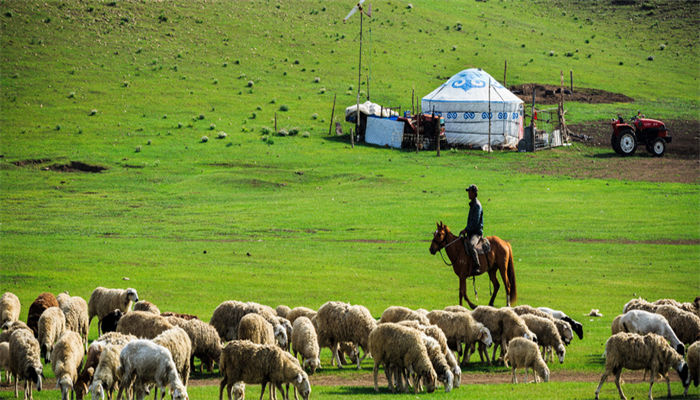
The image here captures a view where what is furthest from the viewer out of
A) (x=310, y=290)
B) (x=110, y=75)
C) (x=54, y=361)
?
(x=110, y=75)

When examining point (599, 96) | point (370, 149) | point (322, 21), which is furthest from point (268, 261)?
point (322, 21)

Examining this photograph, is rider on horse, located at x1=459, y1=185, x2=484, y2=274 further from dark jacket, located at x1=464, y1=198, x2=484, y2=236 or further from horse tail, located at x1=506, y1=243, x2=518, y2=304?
horse tail, located at x1=506, y1=243, x2=518, y2=304

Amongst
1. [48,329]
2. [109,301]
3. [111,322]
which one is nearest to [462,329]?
[111,322]

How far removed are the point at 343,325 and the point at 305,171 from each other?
32721mm

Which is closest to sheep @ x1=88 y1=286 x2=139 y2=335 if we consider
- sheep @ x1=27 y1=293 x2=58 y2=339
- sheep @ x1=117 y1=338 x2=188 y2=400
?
sheep @ x1=27 y1=293 x2=58 y2=339

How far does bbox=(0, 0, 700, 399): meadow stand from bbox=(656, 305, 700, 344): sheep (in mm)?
1763

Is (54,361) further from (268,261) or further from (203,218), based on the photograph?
(203,218)

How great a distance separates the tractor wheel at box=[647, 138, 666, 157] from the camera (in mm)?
52875

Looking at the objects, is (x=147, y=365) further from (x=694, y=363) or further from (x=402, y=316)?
(x=694, y=363)

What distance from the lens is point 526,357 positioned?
15.0 metres

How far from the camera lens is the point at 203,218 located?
1484 inches

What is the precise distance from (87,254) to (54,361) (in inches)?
638

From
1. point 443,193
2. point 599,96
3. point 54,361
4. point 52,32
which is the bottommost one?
point 54,361

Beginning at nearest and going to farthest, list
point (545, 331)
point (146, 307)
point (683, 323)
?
point (545, 331) → point (683, 323) → point (146, 307)
